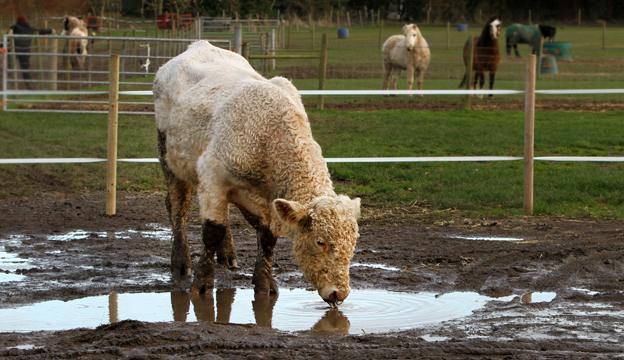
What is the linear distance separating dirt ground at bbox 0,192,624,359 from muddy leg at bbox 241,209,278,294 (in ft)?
1.23

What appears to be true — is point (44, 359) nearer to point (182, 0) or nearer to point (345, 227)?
point (345, 227)

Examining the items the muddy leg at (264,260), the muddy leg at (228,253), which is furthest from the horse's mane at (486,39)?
the muddy leg at (264,260)

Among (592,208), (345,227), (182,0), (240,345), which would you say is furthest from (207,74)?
(182,0)

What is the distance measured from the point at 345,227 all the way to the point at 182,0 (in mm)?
41236

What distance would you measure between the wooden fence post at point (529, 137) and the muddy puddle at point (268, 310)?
3.96m

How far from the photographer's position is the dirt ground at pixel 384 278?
665 cm

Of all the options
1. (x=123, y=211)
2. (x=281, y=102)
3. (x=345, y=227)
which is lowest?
(x=123, y=211)

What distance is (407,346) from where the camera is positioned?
6676 mm

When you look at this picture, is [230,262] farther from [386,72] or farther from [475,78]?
[386,72]

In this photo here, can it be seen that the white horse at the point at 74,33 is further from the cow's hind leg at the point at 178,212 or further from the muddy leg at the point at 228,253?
the muddy leg at the point at 228,253

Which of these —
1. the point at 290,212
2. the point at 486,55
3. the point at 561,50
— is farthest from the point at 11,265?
the point at 561,50

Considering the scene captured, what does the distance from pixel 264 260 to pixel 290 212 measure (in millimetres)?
1325

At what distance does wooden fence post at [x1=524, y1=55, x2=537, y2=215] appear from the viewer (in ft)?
40.9

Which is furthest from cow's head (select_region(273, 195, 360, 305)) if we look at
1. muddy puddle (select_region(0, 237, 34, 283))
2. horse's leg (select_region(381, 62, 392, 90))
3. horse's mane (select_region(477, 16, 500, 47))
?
horse's mane (select_region(477, 16, 500, 47))
